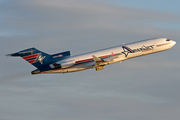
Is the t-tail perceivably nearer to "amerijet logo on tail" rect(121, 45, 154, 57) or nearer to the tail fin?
the tail fin

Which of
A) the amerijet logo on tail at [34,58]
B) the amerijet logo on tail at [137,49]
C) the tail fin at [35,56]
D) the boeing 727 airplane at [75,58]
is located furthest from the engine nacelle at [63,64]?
the amerijet logo on tail at [137,49]

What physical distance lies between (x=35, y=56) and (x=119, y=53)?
1803 cm

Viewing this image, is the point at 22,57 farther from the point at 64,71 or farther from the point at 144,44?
the point at 144,44

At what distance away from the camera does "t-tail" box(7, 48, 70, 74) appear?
62.6 meters

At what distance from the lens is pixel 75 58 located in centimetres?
6328

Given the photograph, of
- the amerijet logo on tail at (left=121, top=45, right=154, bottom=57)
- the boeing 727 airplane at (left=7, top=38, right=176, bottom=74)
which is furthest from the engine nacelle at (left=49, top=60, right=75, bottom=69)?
the amerijet logo on tail at (left=121, top=45, right=154, bottom=57)

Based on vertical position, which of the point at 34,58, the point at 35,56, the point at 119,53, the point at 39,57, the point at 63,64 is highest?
the point at 35,56

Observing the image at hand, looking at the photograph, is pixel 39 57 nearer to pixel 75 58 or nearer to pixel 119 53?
pixel 75 58

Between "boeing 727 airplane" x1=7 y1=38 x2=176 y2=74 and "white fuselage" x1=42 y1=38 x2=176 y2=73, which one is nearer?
"boeing 727 airplane" x1=7 y1=38 x2=176 y2=74

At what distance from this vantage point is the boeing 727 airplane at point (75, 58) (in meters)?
62.4

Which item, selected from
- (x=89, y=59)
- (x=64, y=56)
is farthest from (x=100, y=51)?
(x=64, y=56)

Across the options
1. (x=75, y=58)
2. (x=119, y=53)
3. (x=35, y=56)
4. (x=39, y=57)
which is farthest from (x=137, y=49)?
(x=35, y=56)

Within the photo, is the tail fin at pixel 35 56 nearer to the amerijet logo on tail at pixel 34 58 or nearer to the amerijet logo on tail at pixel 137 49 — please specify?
the amerijet logo on tail at pixel 34 58

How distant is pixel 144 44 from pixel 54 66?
20.7 meters
